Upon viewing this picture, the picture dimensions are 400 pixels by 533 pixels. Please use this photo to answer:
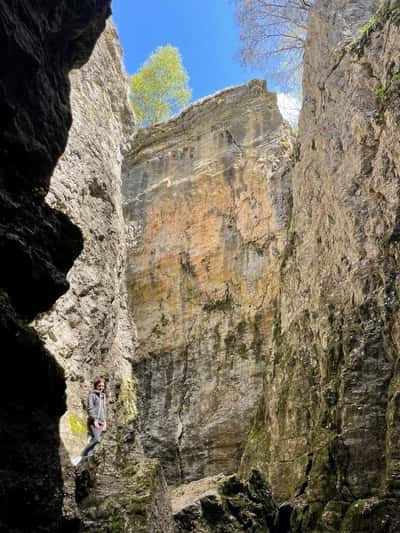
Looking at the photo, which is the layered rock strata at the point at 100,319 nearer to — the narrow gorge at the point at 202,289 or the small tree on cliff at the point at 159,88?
the narrow gorge at the point at 202,289

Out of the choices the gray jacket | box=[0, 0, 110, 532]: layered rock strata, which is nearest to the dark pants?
the gray jacket

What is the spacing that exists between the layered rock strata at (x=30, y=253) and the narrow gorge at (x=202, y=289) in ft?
0.07

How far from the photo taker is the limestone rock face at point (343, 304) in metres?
11.0

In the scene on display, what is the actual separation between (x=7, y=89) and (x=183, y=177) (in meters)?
19.7

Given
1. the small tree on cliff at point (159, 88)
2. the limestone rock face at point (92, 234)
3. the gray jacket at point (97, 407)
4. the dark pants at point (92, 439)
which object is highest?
the small tree on cliff at point (159, 88)

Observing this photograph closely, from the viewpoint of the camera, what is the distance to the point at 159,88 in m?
36.4

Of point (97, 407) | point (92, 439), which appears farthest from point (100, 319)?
point (92, 439)

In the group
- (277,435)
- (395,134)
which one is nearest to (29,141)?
(395,134)

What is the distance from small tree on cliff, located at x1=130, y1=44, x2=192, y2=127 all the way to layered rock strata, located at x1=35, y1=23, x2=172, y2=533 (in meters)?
19.6

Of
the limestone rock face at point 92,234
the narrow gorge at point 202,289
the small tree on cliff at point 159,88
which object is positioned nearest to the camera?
the narrow gorge at point 202,289

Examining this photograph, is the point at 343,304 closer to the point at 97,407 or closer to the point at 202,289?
the point at 97,407

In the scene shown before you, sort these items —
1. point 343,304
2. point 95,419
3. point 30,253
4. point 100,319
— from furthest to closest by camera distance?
1. point 343,304
2. point 100,319
3. point 95,419
4. point 30,253

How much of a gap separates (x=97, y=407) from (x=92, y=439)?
0.54m

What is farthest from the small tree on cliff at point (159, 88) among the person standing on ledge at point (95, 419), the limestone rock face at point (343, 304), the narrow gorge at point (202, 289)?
the person standing on ledge at point (95, 419)
